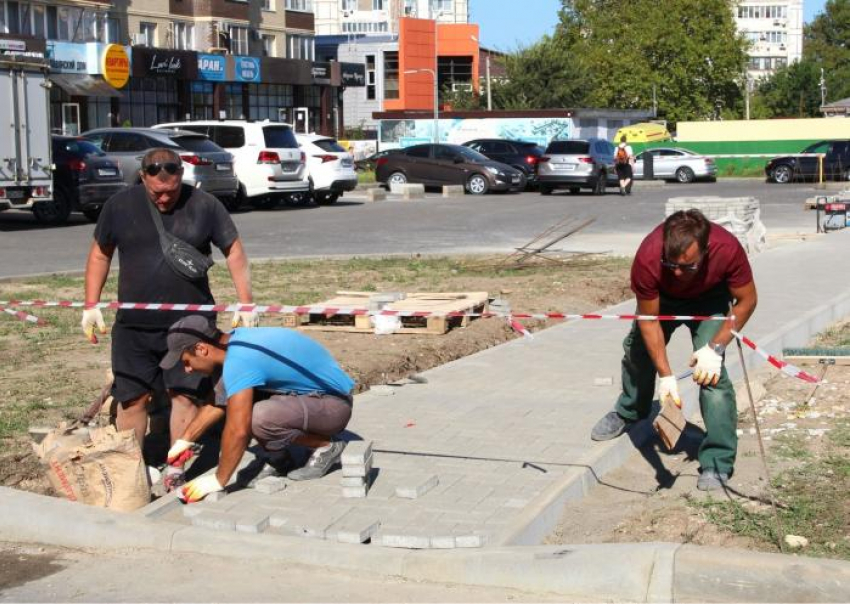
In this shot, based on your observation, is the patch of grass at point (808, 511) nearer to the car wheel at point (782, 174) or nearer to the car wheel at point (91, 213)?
the car wheel at point (91, 213)

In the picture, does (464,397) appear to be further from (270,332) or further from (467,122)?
(467,122)

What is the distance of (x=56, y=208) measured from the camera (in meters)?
24.8

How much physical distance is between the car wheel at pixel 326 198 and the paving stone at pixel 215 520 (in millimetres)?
25366

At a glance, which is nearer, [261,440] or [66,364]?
[261,440]

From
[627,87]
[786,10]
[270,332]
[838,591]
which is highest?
[786,10]

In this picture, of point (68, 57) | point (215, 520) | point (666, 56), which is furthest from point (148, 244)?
point (666, 56)

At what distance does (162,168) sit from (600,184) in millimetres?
30697

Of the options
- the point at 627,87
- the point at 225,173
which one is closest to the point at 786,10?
the point at 627,87

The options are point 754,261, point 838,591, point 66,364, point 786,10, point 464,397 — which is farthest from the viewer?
point 786,10

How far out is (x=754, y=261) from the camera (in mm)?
16922

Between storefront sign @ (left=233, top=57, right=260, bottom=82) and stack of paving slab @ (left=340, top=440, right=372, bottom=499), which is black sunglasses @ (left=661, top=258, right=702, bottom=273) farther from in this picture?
storefront sign @ (left=233, top=57, right=260, bottom=82)

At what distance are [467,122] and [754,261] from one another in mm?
40583

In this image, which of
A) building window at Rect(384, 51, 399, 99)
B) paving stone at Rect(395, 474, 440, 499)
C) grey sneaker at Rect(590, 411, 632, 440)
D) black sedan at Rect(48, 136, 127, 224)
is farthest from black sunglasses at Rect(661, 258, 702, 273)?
building window at Rect(384, 51, 399, 99)

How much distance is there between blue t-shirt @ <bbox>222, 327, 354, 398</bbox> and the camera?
627cm
